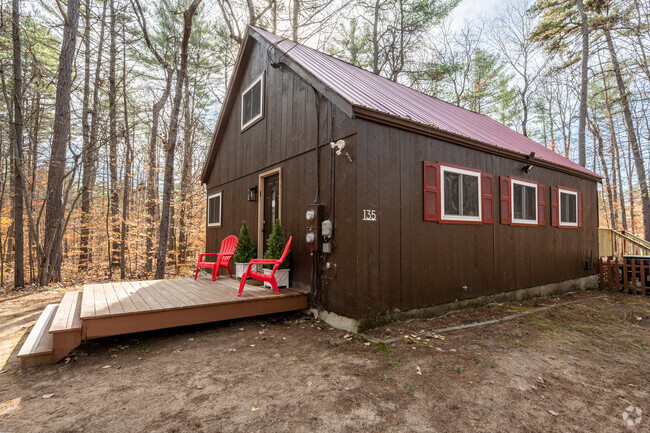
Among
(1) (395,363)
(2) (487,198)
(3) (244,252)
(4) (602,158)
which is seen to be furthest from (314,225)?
(4) (602,158)

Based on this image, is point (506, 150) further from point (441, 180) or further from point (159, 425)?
point (159, 425)

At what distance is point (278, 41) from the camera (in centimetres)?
568

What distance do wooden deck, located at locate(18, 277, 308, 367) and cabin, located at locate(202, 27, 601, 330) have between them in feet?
2.55

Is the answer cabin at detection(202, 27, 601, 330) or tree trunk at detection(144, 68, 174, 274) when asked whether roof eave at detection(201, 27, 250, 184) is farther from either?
tree trunk at detection(144, 68, 174, 274)

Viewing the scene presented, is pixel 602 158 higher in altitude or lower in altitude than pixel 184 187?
higher

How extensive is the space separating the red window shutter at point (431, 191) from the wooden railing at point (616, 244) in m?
6.61

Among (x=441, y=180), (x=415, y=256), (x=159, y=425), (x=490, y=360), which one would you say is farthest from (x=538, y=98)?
(x=159, y=425)

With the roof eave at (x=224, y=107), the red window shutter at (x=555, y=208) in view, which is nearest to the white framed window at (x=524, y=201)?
the red window shutter at (x=555, y=208)

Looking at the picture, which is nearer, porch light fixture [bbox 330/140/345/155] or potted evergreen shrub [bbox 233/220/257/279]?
porch light fixture [bbox 330/140/345/155]

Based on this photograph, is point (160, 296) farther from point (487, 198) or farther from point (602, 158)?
point (602, 158)

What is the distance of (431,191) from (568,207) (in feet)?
15.2

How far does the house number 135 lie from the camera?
12.1 ft

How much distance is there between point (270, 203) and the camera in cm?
582

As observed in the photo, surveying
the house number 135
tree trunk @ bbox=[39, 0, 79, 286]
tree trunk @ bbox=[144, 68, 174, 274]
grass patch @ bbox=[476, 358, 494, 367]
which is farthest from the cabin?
tree trunk @ bbox=[144, 68, 174, 274]
